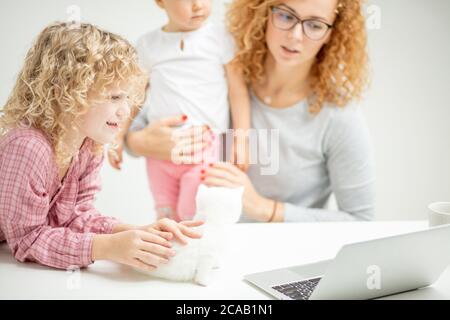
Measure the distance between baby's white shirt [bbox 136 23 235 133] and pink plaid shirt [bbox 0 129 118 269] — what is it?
1.79 ft

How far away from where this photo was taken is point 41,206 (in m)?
1.02

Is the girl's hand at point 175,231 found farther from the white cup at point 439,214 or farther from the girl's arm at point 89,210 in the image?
the white cup at point 439,214

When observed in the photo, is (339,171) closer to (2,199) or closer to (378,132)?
(378,132)

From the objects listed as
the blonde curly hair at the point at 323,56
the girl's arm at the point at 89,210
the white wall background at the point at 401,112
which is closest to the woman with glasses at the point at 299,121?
the blonde curly hair at the point at 323,56

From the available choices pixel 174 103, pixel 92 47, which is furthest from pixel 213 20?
pixel 92 47

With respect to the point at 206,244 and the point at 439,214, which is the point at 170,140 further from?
the point at 439,214

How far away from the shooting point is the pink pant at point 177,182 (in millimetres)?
1582

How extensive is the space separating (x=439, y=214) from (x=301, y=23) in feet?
2.16

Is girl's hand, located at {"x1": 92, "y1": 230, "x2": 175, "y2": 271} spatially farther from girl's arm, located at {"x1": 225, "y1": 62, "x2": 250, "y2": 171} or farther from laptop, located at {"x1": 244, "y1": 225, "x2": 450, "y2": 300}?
girl's arm, located at {"x1": 225, "y1": 62, "x2": 250, "y2": 171}

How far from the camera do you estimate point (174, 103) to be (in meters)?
1.66

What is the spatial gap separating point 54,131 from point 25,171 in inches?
3.8

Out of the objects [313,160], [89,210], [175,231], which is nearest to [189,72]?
[313,160]

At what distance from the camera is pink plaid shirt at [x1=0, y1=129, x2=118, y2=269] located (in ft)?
3.24

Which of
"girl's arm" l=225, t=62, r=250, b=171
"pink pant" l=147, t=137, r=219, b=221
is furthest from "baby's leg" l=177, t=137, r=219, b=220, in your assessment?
"girl's arm" l=225, t=62, r=250, b=171
